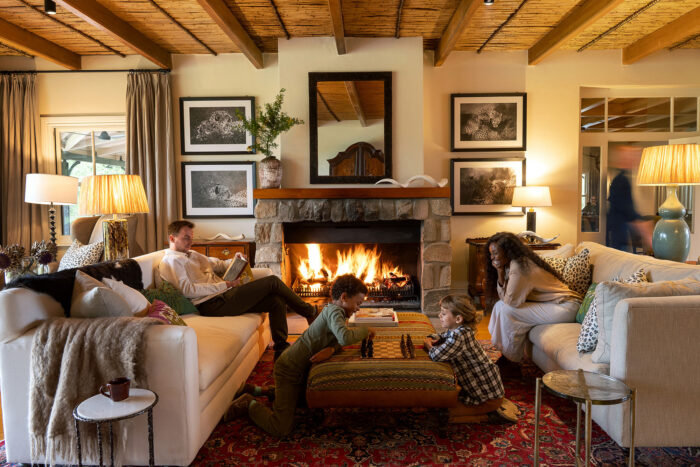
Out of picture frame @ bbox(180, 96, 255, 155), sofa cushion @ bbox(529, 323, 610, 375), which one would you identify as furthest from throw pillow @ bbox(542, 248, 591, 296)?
picture frame @ bbox(180, 96, 255, 155)

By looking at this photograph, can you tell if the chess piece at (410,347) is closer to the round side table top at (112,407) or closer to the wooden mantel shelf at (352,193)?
the round side table top at (112,407)

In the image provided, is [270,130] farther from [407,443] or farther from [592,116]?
[592,116]

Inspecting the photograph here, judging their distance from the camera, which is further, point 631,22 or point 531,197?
point 531,197

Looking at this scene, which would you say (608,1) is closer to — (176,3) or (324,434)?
(176,3)

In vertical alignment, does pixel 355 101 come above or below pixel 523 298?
above

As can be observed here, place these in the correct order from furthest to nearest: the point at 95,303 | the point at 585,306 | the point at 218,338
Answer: the point at 585,306
the point at 218,338
the point at 95,303

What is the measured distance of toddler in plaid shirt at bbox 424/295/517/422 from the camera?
90.0 inches

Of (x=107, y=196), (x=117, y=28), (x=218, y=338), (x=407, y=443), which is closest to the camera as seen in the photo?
(x=407, y=443)

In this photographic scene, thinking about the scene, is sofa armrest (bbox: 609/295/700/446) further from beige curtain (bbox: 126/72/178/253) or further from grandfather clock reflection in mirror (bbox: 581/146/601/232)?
beige curtain (bbox: 126/72/178/253)

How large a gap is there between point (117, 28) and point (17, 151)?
212 cm

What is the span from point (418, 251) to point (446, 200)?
2.15 feet

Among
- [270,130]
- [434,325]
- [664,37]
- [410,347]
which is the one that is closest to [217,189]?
[270,130]

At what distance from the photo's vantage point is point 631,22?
434cm

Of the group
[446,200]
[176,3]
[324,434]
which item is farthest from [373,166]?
[324,434]
